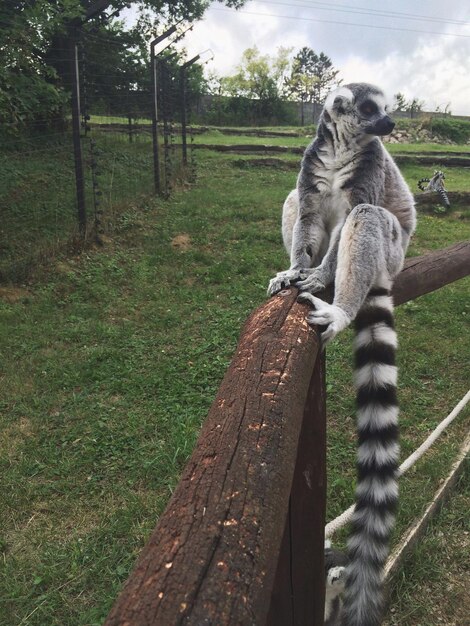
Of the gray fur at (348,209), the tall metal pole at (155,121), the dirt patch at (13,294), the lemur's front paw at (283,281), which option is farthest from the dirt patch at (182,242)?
the lemur's front paw at (283,281)

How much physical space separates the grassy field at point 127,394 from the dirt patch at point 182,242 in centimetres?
4

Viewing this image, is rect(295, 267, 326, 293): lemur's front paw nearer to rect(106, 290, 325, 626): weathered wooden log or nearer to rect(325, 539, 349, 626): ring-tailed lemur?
rect(106, 290, 325, 626): weathered wooden log

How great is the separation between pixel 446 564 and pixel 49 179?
30.8ft

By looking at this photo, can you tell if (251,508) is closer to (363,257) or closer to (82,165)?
(363,257)

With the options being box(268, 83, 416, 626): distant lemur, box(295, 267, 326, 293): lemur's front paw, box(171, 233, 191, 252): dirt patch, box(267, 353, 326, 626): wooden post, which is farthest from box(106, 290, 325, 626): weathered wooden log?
box(171, 233, 191, 252): dirt patch

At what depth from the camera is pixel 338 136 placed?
10.8 feet

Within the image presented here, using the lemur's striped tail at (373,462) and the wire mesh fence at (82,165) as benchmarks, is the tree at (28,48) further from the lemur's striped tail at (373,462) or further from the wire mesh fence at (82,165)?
the lemur's striped tail at (373,462)

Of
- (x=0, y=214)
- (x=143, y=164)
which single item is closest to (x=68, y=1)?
(x=0, y=214)

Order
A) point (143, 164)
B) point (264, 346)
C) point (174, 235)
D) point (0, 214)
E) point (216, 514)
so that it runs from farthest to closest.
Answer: point (143, 164) < point (174, 235) < point (0, 214) < point (264, 346) < point (216, 514)

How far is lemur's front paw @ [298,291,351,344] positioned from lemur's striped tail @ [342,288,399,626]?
310 mm

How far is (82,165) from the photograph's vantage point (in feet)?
25.2

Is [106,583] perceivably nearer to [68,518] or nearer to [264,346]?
[68,518]

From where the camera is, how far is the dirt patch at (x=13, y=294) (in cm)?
623

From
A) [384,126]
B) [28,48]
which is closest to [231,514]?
[384,126]
